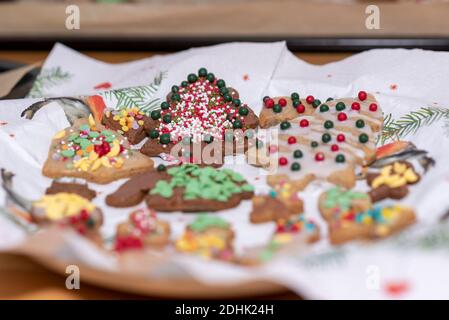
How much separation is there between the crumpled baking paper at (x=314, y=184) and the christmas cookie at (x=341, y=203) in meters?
0.03

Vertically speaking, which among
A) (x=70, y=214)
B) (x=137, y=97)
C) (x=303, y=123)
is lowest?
(x=70, y=214)

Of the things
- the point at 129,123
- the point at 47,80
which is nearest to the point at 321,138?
the point at 129,123

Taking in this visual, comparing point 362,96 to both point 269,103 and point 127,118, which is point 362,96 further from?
point 127,118

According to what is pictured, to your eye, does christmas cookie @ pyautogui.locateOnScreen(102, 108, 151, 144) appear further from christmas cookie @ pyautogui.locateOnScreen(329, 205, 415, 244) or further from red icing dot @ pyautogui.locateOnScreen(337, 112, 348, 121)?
christmas cookie @ pyautogui.locateOnScreen(329, 205, 415, 244)

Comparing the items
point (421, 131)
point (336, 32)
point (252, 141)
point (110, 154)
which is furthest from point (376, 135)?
point (336, 32)

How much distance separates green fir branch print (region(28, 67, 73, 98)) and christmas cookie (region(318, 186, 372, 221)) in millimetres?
768

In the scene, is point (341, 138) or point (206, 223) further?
point (341, 138)

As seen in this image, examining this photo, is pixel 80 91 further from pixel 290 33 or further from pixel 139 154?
pixel 290 33

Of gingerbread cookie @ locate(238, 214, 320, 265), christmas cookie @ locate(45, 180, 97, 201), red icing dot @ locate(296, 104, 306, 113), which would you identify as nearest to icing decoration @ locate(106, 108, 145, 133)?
christmas cookie @ locate(45, 180, 97, 201)

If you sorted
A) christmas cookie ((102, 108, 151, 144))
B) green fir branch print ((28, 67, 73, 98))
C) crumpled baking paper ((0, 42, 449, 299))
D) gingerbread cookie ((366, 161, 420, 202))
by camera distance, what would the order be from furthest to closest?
green fir branch print ((28, 67, 73, 98)), christmas cookie ((102, 108, 151, 144)), gingerbread cookie ((366, 161, 420, 202)), crumpled baking paper ((0, 42, 449, 299))

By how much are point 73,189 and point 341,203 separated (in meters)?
0.45

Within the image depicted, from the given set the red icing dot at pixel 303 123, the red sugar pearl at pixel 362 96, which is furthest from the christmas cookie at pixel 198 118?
the red sugar pearl at pixel 362 96

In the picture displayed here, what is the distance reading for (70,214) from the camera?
1.05 m

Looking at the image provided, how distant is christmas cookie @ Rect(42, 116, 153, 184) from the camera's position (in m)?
1.21
